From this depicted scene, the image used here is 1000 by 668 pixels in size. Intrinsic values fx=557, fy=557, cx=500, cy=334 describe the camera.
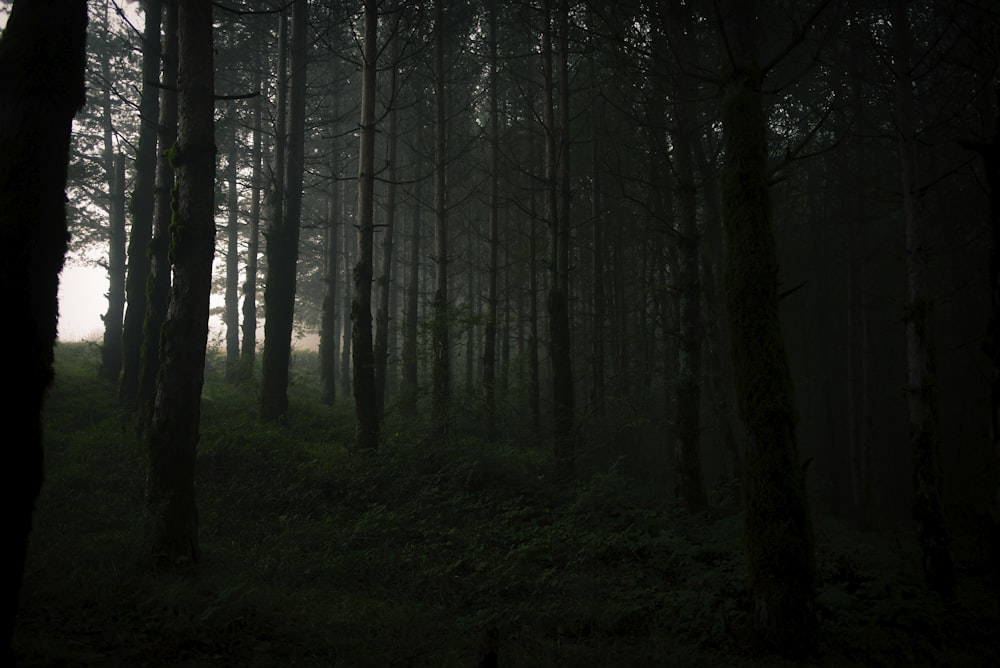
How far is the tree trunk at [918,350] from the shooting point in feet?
24.5

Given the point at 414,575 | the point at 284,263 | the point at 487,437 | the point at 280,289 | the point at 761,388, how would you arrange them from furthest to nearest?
the point at 487,437
the point at 284,263
the point at 280,289
the point at 414,575
the point at 761,388

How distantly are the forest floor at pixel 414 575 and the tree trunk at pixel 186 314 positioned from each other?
0.52 m

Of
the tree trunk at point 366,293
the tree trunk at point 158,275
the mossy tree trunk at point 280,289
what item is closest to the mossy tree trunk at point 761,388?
the tree trunk at point 366,293

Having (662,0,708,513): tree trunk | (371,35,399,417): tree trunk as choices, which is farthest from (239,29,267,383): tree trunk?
(662,0,708,513): tree trunk

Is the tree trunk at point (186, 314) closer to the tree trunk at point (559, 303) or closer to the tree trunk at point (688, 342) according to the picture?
the tree trunk at point (559, 303)

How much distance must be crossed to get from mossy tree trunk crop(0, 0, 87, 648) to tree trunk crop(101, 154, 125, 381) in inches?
443

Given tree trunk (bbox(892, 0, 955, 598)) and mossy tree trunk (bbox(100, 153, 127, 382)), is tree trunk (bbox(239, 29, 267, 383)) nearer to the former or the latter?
mossy tree trunk (bbox(100, 153, 127, 382))

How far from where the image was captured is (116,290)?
15.4 meters

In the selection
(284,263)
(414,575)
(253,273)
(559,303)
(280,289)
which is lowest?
(414,575)

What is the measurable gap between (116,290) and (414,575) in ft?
45.1

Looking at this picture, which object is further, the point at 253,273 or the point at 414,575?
the point at 253,273

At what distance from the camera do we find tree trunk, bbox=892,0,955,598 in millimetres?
7477

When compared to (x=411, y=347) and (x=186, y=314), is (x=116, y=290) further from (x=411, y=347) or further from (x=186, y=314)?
(x=186, y=314)

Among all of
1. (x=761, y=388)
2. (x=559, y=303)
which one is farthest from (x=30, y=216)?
(x=559, y=303)
